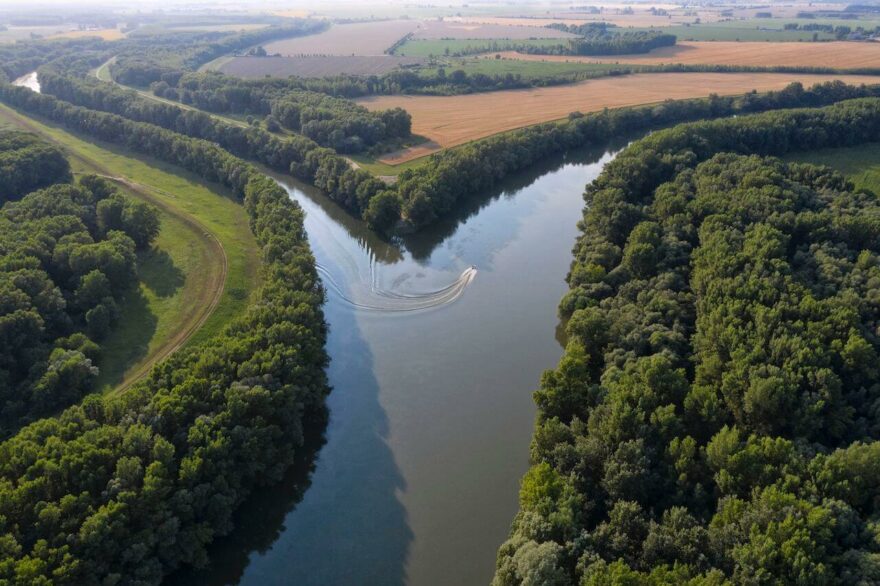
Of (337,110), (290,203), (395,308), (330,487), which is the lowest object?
(330,487)

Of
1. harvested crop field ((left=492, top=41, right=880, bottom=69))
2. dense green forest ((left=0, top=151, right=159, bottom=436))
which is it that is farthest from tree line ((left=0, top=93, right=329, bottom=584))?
harvested crop field ((left=492, top=41, right=880, bottom=69))

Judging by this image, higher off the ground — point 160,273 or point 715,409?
point 715,409

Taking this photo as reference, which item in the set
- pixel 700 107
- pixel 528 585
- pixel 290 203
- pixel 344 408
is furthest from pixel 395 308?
pixel 700 107

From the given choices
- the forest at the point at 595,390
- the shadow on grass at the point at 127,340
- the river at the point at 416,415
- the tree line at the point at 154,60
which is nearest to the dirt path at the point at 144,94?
the tree line at the point at 154,60

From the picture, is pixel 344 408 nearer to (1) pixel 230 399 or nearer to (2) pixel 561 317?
(1) pixel 230 399

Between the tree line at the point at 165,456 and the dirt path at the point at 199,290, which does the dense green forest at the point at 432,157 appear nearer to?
the dirt path at the point at 199,290

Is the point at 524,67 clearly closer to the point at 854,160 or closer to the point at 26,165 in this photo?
the point at 854,160

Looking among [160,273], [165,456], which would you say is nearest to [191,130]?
[160,273]
